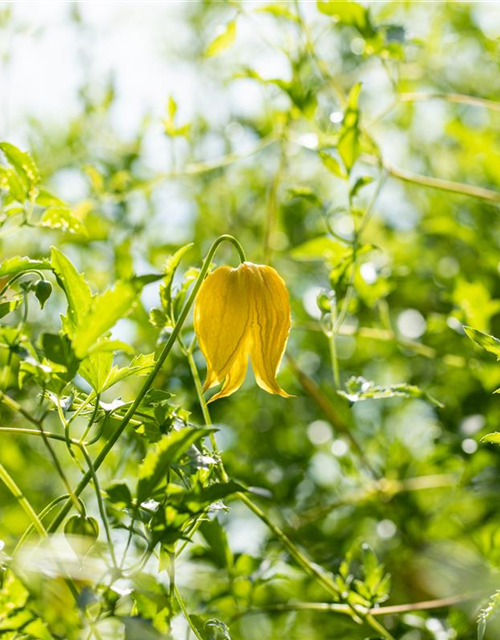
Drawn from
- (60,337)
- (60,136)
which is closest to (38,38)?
(60,136)

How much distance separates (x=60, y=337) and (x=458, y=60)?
189cm

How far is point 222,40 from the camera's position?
114 cm

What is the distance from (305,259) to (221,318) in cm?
62

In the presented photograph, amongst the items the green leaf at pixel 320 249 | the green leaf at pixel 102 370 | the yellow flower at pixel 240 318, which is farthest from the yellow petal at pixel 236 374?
the green leaf at pixel 320 249

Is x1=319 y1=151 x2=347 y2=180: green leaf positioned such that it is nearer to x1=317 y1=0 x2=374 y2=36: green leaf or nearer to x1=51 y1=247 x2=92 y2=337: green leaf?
x1=317 y1=0 x2=374 y2=36: green leaf

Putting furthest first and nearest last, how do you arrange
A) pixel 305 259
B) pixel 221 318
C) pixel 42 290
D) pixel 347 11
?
pixel 305 259
pixel 347 11
pixel 221 318
pixel 42 290

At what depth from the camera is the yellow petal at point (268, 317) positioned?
30.2 inches

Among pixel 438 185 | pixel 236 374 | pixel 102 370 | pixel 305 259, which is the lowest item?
pixel 305 259

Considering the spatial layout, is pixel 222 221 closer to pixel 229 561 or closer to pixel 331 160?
pixel 331 160

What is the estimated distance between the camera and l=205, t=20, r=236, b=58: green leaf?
1.13 m

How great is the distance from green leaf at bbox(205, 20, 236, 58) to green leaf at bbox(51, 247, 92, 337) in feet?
1.96

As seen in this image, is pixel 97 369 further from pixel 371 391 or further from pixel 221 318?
pixel 371 391

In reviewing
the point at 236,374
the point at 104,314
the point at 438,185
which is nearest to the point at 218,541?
the point at 236,374

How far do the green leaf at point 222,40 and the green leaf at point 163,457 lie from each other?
73 cm
